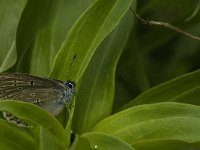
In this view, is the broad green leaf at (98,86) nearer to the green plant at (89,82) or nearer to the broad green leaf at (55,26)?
the green plant at (89,82)

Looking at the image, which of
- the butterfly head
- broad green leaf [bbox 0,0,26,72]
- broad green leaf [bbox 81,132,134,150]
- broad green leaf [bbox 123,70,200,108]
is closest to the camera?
broad green leaf [bbox 81,132,134,150]

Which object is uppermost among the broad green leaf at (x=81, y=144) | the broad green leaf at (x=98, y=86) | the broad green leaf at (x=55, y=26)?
the broad green leaf at (x=55, y=26)

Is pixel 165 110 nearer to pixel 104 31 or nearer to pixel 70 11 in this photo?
pixel 104 31

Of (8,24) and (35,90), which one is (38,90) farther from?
(8,24)

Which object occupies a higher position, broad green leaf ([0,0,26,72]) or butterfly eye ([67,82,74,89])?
broad green leaf ([0,0,26,72])

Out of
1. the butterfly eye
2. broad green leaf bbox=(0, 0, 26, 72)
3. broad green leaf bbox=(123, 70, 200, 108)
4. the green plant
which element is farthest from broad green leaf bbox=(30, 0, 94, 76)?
broad green leaf bbox=(123, 70, 200, 108)

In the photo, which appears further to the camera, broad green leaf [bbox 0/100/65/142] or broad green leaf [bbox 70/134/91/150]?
broad green leaf [bbox 70/134/91/150]

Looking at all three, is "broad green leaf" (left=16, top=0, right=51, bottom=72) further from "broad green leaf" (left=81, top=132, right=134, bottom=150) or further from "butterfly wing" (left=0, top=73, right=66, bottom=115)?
"broad green leaf" (left=81, top=132, right=134, bottom=150)

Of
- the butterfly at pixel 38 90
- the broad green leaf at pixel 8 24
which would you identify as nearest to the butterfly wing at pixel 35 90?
the butterfly at pixel 38 90
